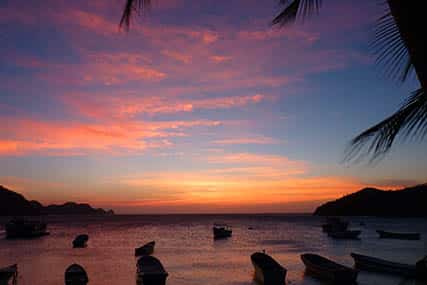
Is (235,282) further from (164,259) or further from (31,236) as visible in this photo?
(31,236)

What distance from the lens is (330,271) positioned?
105 ft

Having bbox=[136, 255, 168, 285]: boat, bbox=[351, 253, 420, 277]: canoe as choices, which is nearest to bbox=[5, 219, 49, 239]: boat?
bbox=[136, 255, 168, 285]: boat

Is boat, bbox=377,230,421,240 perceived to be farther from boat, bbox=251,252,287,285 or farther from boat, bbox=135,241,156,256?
boat, bbox=251,252,287,285

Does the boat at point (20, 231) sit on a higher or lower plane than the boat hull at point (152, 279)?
higher

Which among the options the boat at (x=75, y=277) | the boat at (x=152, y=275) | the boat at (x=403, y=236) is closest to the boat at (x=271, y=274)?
the boat at (x=152, y=275)

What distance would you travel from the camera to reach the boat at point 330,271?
30703 mm

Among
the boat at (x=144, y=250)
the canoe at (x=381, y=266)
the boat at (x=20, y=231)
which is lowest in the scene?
the canoe at (x=381, y=266)

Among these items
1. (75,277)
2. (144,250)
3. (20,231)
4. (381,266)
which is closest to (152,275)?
(75,277)

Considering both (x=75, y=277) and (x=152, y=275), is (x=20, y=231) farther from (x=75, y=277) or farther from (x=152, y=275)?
(x=152, y=275)

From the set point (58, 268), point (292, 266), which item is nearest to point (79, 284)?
point (58, 268)

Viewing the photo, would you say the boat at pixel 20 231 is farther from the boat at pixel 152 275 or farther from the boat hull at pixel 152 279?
the boat hull at pixel 152 279

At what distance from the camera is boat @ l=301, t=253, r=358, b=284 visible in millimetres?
30703

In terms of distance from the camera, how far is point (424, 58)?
1.79 meters

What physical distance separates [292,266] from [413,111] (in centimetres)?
4422
